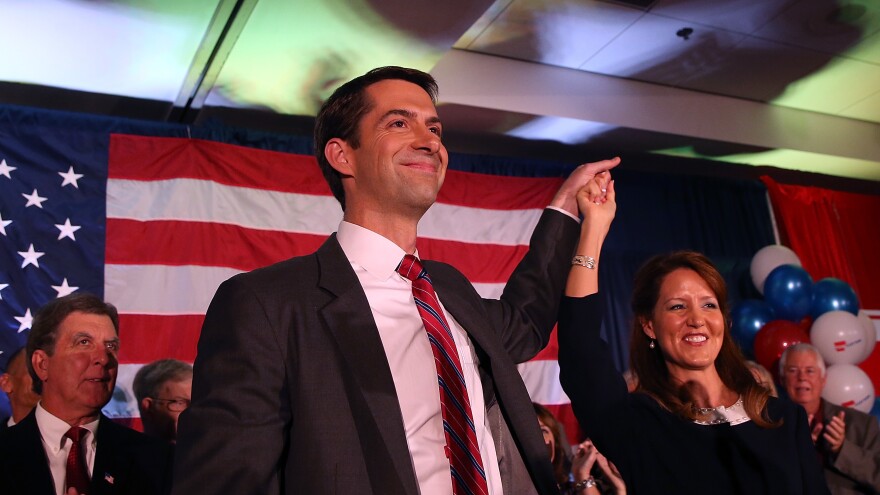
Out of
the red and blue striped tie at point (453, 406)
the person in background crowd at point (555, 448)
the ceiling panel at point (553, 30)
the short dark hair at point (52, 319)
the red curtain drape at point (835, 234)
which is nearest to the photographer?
the red and blue striped tie at point (453, 406)

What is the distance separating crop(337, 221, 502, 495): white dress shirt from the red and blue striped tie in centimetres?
2

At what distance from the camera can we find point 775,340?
5.14 m

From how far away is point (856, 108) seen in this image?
6441 mm

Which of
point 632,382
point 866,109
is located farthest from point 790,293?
point 632,382

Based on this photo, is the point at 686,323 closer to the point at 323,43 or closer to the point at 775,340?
the point at 323,43

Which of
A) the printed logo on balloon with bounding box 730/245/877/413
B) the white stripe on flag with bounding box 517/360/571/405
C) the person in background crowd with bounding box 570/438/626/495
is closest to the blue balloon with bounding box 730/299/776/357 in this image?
the printed logo on balloon with bounding box 730/245/877/413

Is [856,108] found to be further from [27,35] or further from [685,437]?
[27,35]

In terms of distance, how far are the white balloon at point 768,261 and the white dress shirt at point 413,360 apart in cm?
508

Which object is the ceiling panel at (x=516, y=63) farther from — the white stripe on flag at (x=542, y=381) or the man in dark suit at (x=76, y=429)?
the man in dark suit at (x=76, y=429)

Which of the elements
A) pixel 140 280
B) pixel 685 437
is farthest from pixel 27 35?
pixel 685 437

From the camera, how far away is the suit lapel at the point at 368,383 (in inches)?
45.9

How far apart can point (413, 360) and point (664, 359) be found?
103 centimetres

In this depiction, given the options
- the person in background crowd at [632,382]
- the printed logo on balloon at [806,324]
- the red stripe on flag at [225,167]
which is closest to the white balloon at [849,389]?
the printed logo on balloon at [806,324]

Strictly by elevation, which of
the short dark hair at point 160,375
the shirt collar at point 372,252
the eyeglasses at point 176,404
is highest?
the short dark hair at point 160,375
